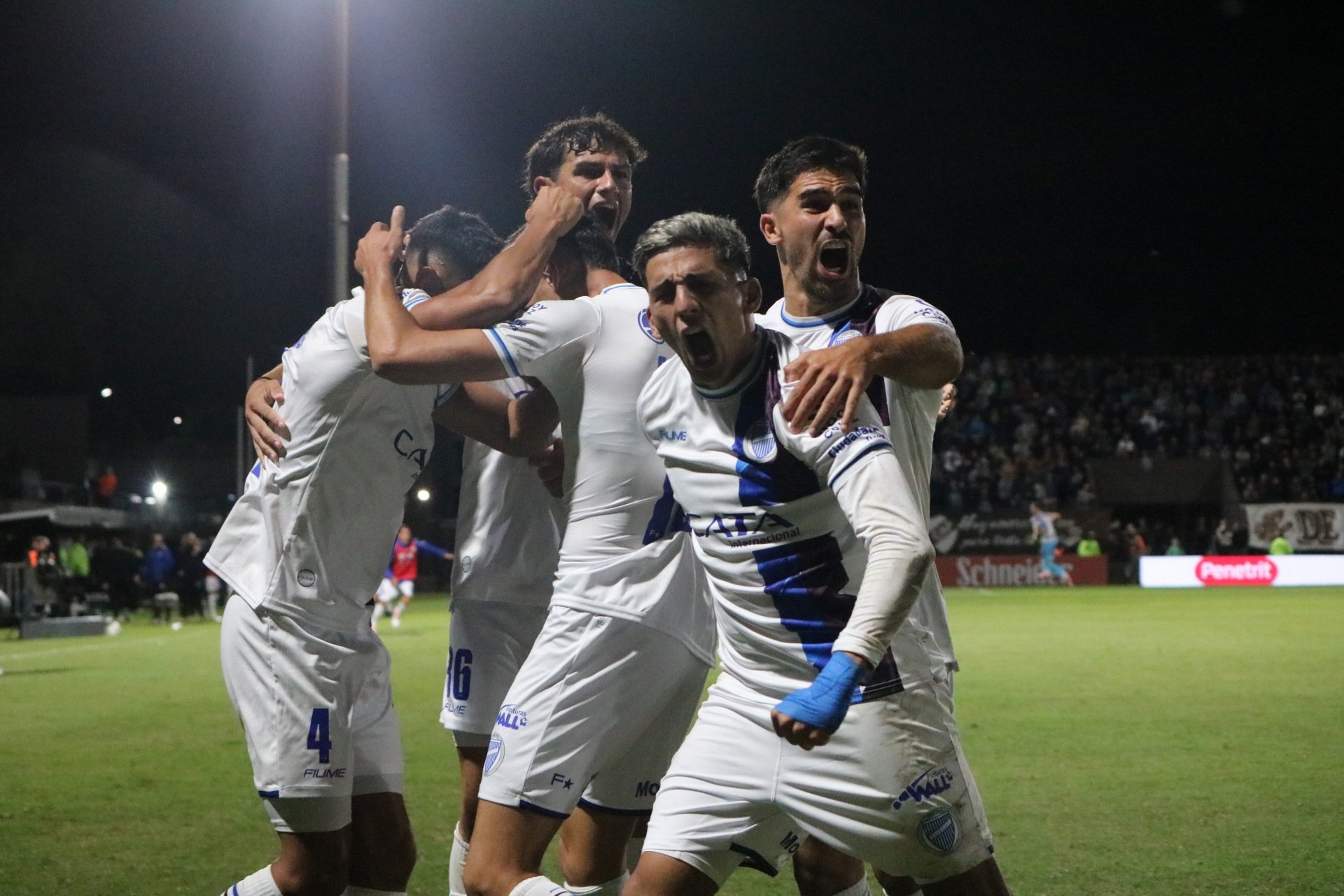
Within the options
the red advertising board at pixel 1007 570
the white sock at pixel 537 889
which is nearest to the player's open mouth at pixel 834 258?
the white sock at pixel 537 889

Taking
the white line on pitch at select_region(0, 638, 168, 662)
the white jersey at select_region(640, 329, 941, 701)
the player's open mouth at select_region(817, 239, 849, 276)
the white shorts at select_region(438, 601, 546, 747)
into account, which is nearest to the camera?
the white jersey at select_region(640, 329, 941, 701)

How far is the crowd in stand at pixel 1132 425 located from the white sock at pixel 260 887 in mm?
37964

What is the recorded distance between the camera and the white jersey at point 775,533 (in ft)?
10.5

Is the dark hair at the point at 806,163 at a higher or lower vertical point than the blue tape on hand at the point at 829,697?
higher

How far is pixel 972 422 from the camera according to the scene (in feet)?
154

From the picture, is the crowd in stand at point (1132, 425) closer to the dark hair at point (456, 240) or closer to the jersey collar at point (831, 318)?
the dark hair at point (456, 240)

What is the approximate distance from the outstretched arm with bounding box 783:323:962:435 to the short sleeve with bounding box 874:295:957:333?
5cm

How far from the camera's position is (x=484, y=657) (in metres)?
4.79

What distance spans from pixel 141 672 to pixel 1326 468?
37155mm

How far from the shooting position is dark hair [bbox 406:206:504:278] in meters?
4.53

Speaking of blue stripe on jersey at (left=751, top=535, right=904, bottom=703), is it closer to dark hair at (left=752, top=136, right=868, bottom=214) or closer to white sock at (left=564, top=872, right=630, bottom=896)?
dark hair at (left=752, top=136, right=868, bottom=214)

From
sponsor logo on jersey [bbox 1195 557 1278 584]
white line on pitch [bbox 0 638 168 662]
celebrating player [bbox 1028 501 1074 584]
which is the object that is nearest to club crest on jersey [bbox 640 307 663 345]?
white line on pitch [bbox 0 638 168 662]

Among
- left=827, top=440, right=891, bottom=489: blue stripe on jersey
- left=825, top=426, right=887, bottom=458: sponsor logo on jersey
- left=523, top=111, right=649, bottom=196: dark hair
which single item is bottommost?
left=827, top=440, right=891, bottom=489: blue stripe on jersey

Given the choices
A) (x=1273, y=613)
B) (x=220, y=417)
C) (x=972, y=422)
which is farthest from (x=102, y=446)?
(x=1273, y=613)
